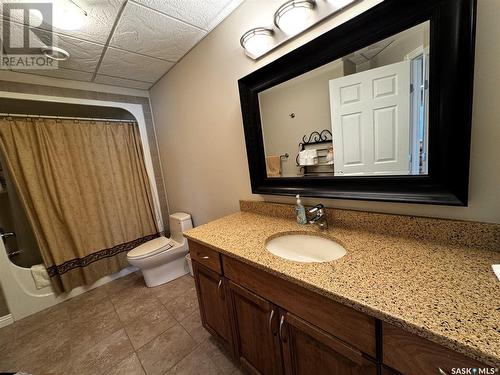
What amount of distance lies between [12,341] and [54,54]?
90.8 inches

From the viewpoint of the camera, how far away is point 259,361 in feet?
3.32

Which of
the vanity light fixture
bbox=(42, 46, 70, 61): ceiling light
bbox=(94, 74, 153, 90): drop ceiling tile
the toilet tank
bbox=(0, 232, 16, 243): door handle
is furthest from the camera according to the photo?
the toilet tank

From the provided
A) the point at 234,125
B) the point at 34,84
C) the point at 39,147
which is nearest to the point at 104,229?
the point at 39,147

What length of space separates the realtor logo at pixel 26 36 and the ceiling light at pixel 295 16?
1310mm

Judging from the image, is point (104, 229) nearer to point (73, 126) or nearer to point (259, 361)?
point (73, 126)

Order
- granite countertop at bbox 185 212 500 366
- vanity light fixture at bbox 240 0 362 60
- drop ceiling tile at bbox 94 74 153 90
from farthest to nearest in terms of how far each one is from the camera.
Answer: drop ceiling tile at bbox 94 74 153 90
vanity light fixture at bbox 240 0 362 60
granite countertop at bbox 185 212 500 366

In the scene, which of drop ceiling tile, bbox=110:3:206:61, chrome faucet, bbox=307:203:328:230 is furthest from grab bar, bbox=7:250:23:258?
chrome faucet, bbox=307:203:328:230

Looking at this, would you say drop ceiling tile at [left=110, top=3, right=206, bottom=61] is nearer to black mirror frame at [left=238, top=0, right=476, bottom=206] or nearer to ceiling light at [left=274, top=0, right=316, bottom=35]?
ceiling light at [left=274, top=0, right=316, bottom=35]

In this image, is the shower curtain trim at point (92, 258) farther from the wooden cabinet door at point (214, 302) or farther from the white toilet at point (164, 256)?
the wooden cabinet door at point (214, 302)

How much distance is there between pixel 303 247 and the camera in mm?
1135

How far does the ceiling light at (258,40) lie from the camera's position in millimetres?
1184

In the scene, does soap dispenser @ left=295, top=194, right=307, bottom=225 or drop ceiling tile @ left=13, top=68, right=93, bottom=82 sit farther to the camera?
drop ceiling tile @ left=13, top=68, right=93, bottom=82

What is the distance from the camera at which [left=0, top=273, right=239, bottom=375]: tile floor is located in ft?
4.30

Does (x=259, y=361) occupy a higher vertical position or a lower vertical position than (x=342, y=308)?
lower
